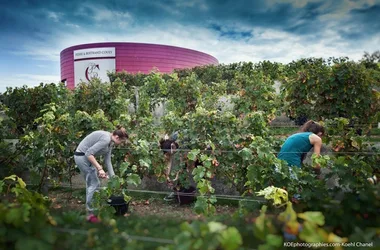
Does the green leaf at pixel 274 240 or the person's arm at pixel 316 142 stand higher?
the person's arm at pixel 316 142

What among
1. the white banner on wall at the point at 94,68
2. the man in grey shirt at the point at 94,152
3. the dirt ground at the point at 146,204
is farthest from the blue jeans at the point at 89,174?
the white banner on wall at the point at 94,68

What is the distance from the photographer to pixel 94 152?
154 inches

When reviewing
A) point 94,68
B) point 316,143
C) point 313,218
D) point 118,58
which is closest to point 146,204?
Result: point 316,143

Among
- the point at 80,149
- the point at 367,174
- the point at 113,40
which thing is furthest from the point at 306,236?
the point at 113,40

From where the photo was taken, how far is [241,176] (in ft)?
14.1

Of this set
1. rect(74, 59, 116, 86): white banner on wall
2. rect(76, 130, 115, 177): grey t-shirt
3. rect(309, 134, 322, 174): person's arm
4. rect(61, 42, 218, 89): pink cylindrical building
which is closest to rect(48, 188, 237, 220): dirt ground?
rect(76, 130, 115, 177): grey t-shirt

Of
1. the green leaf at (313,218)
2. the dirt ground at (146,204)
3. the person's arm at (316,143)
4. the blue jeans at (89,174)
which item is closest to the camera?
the green leaf at (313,218)

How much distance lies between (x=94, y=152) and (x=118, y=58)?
3125 centimetres

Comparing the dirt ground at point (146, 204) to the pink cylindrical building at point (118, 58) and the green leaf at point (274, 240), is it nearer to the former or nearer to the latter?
the green leaf at point (274, 240)

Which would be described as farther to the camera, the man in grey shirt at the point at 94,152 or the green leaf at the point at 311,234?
the man in grey shirt at the point at 94,152

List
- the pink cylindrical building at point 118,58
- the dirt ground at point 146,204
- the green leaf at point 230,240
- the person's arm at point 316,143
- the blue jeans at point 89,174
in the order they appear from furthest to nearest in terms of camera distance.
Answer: the pink cylindrical building at point 118,58, the dirt ground at point 146,204, the blue jeans at point 89,174, the person's arm at point 316,143, the green leaf at point 230,240

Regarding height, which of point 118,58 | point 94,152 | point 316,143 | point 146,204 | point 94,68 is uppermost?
point 118,58

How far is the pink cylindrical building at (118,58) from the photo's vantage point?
3381 cm

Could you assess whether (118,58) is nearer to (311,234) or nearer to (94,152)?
(94,152)
